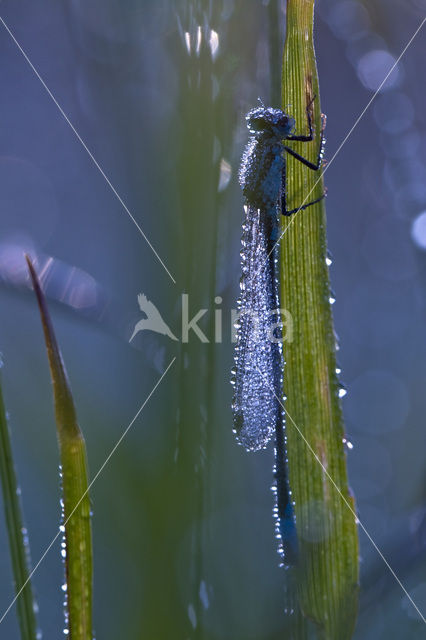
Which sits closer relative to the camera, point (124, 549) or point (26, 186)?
point (124, 549)

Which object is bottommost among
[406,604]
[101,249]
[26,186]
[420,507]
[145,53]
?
[406,604]

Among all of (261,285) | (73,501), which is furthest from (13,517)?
(261,285)

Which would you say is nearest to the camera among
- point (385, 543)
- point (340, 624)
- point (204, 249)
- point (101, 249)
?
point (340, 624)

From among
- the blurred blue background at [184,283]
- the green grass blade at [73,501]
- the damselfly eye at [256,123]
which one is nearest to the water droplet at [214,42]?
the blurred blue background at [184,283]

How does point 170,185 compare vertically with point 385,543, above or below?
above

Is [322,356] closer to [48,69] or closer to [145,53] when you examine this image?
[145,53]

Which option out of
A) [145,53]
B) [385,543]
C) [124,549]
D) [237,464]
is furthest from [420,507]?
[145,53]

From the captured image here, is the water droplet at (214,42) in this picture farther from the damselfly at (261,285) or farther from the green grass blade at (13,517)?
the green grass blade at (13,517)
